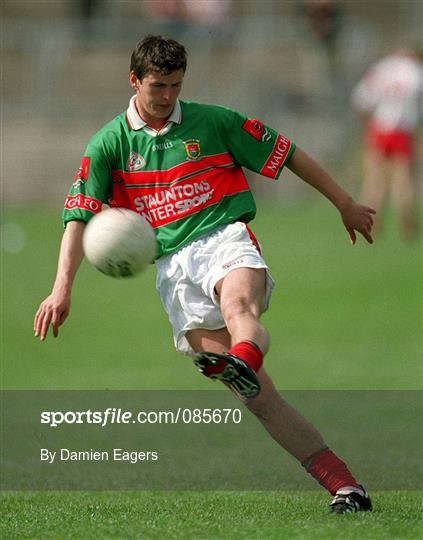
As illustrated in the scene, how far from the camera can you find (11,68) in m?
23.6

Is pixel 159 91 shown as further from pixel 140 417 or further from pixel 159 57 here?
pixel 140 417

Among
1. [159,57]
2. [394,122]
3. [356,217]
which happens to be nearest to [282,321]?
[394,122]

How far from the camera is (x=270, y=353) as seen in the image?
458 inches

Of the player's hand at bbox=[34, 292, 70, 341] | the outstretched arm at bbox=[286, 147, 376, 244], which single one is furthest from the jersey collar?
the player's hand at bbox=[34, 292, 70, 341]

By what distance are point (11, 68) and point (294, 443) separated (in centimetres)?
1845

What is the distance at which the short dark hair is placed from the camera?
639cm

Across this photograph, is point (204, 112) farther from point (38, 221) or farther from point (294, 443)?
point (38, 221)

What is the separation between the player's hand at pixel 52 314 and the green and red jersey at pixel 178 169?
1.74ft

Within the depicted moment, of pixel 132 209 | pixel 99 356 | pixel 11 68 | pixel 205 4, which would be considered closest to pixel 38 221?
pixel 11 68

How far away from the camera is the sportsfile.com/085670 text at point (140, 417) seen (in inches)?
348

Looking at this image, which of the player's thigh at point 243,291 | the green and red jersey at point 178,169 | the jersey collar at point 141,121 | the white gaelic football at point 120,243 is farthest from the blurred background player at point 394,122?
the white gaelic football at point 120,243

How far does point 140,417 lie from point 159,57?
3386 mm

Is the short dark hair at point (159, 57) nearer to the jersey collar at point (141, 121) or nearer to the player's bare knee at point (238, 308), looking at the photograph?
the jersey collar at point (141, 121)

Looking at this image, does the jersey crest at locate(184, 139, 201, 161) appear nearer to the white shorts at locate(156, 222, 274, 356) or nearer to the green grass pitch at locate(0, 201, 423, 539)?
the white shorts at locate(156, 222, 274, 356)
